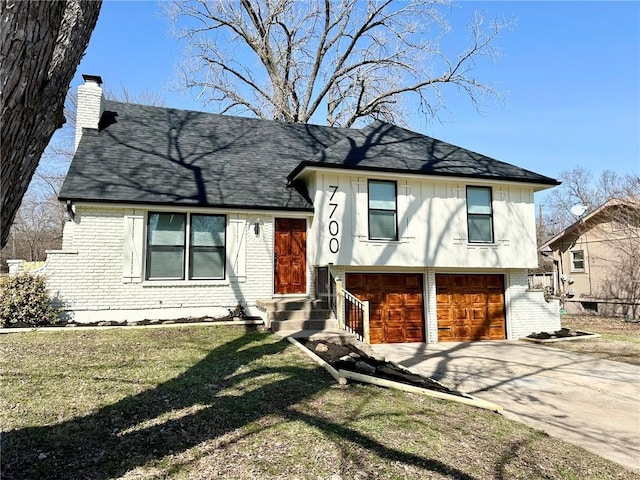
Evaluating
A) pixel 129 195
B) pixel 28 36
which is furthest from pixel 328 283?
pixel 28 36

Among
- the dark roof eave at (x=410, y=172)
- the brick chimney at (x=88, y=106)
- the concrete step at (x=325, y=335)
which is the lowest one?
the concrete step at (x=325, y=335)

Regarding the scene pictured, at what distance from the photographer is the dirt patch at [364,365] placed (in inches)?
246

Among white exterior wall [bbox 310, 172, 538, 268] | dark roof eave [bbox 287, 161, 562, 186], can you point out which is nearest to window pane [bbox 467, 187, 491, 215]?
white exterior wall [bbox 310, 172, 538, 268]

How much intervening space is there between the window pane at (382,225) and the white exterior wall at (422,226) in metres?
0.17

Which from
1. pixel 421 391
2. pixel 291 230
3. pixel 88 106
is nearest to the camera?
pixel 421 391

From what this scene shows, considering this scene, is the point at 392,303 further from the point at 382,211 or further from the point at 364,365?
the point at 364,365

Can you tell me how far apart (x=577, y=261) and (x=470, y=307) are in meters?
11.3

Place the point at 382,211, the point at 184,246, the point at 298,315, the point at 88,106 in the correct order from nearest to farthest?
the point at 298,315, the point at 184,246, the point at 382,211, the point at 88,106

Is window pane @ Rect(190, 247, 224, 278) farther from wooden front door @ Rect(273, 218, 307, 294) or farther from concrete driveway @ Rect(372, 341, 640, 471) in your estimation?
concrete driveway @ Rect(372, 341, 640, 471)

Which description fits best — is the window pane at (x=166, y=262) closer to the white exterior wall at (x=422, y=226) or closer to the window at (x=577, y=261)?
the white exterior wall at (x=422, y=226)

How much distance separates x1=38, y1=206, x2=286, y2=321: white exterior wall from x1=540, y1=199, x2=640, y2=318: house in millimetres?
15794

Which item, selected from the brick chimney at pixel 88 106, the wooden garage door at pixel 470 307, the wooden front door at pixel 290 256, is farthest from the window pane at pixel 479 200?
the brick chimney at pixel 88 106

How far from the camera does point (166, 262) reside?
1012 cm

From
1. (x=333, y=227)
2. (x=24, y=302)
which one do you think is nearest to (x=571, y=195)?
(x=333, y=227)
